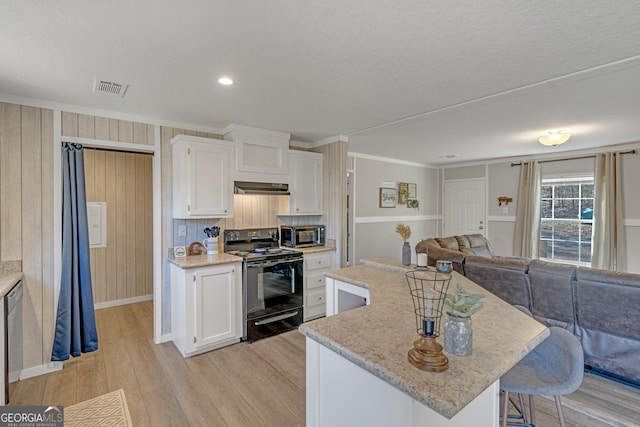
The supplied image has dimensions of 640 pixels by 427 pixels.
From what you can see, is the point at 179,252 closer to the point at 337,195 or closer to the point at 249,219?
the point at 249,219

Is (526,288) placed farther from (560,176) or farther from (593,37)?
(560,176)

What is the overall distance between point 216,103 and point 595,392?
3.98 meters

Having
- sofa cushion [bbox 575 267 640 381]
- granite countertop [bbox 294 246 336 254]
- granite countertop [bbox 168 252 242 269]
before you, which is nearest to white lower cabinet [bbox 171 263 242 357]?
granite countertop [bbox 168 252 242 269]

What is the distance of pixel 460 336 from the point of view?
3.47 feet

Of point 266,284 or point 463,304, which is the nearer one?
point 463,304

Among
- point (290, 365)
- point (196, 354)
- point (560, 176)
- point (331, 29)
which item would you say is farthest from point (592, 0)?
point (560, 176)

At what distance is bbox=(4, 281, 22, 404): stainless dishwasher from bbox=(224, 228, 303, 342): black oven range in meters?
1.78

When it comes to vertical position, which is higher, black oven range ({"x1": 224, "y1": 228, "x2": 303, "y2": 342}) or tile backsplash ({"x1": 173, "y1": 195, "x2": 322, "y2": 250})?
tile backsplash ({"x1": 173, "y1": 195, "x2": 322, "y2": 250})

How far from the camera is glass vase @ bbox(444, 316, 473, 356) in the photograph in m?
1.06

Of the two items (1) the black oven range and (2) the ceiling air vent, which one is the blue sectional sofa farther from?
(2) the ceiling air vent

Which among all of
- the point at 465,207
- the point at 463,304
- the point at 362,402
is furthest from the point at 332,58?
the point at 465,207

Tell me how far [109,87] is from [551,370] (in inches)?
136

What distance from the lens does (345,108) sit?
117 inches

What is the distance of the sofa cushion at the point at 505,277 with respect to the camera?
288 centimetres
